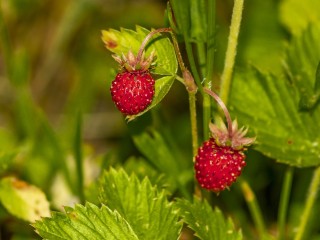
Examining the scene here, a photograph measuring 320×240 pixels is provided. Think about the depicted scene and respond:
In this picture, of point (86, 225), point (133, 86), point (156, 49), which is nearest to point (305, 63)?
point (156, 49)

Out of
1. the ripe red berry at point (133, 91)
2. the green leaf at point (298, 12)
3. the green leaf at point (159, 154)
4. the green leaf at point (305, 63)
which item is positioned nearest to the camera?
the ripe red berry at point (133, 91)

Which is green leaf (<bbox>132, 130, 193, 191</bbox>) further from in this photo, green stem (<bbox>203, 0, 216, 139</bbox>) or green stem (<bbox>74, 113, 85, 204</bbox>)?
green stem (<bbox>203, 0, 216, 139</bbox>)

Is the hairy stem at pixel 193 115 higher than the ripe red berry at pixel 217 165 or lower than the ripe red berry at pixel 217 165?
higher

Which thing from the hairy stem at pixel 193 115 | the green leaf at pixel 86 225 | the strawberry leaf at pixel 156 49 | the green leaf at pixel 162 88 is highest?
the strawberry leaf at pixel 156 49

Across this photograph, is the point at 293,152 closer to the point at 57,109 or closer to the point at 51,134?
the point at 51,134

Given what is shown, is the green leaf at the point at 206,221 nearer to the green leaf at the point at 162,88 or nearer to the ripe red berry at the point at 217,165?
the ripe red berry at the point at 217,165

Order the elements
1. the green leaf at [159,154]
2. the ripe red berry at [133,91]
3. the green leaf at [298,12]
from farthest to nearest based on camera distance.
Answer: the green leaf at [298,12] → the green leaf at [159,154] → the ripe red berry at [133,91]

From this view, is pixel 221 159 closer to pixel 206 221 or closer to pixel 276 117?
pixel 206 221

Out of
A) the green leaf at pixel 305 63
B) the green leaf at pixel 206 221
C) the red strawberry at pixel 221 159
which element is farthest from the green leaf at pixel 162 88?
the green leaf at pixel 305 63
